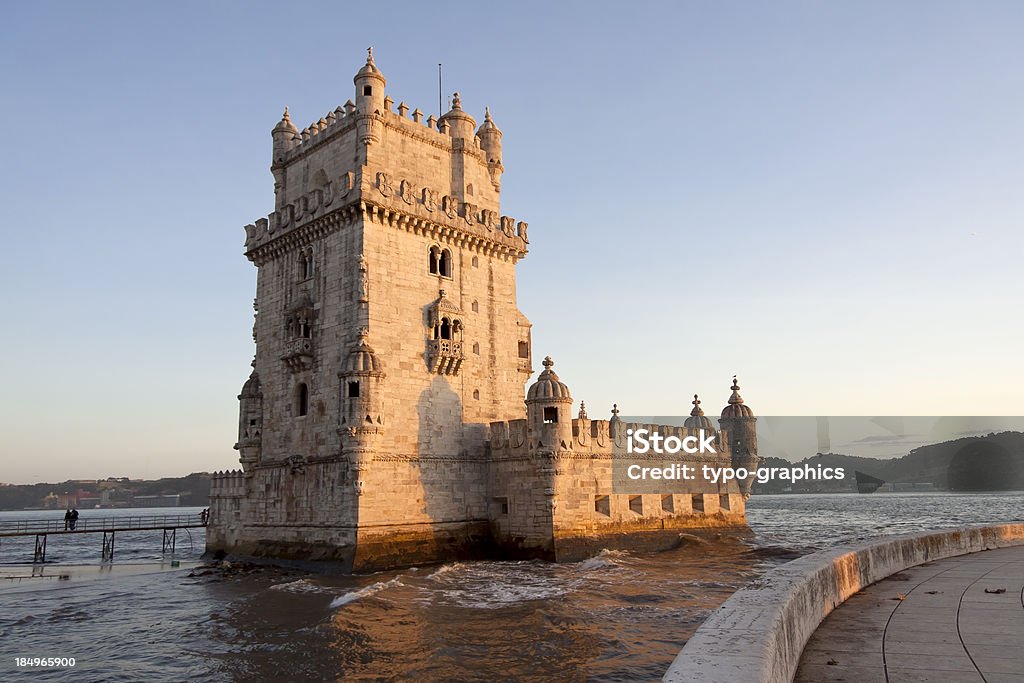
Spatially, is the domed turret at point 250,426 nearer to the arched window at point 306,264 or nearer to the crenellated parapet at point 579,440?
the arched window at point 306,264

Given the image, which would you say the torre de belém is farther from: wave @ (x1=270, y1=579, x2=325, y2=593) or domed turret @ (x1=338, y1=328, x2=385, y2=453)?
wave @ (x1=270, y1=579, x2=325, y2=593)

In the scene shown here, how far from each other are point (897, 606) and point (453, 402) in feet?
77.5

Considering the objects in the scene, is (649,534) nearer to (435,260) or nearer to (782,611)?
(435,260)

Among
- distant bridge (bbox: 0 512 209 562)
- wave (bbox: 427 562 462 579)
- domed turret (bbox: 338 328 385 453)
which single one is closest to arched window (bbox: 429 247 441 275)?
domed turret (bbox: 338 328 385 453)

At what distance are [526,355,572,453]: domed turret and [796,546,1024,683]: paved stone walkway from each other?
60.1 ft

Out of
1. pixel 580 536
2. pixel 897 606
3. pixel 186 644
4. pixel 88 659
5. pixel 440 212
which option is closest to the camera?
pixel 897 606

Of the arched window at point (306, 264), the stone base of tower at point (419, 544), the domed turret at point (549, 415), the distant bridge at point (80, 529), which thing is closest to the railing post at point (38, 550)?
the distant bridge at point (80, 529)

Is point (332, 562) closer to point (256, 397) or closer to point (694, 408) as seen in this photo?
point (256, 397)

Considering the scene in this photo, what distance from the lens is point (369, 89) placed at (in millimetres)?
32125

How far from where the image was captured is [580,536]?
31.1 metres

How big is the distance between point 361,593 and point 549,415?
11.0 meters

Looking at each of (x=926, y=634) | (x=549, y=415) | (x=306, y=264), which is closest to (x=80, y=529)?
(x=306, y=264)

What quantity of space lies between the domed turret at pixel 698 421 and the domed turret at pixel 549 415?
13.5 metres

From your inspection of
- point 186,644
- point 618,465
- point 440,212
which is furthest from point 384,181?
point 186,644
